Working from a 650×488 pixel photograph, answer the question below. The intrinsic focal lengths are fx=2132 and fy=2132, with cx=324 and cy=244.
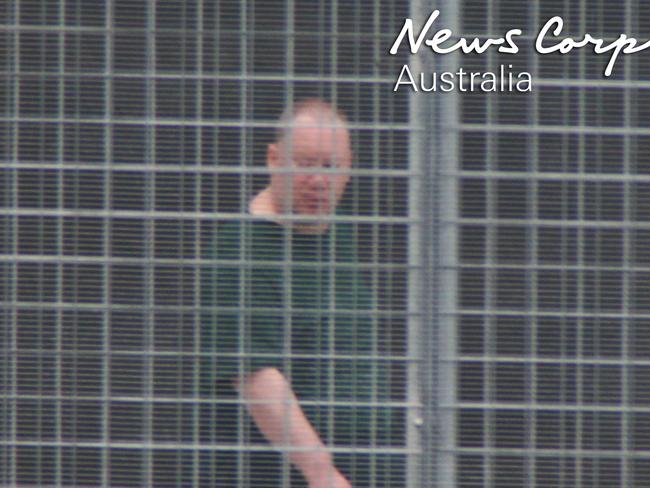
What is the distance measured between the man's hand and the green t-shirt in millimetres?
50

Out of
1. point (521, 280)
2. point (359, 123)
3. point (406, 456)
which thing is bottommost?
point (406, 456)

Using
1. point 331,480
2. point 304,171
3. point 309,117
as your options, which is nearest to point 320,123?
point 309,117

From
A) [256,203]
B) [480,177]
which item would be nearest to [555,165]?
[480,177]

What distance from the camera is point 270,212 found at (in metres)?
7.59

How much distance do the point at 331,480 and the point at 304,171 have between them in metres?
1.10

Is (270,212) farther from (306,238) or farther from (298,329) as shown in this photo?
(298,329)

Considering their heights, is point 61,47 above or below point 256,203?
above

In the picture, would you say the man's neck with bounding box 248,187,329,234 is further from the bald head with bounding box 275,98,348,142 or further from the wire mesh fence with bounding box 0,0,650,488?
the bald head with bounding box 275,98,348,142

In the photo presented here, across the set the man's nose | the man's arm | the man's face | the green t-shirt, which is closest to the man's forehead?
the man's face

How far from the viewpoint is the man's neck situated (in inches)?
299

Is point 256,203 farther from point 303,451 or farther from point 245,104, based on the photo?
point 303,451

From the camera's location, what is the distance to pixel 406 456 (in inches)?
299

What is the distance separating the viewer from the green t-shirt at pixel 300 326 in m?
7.58

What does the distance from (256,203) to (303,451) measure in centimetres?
90
